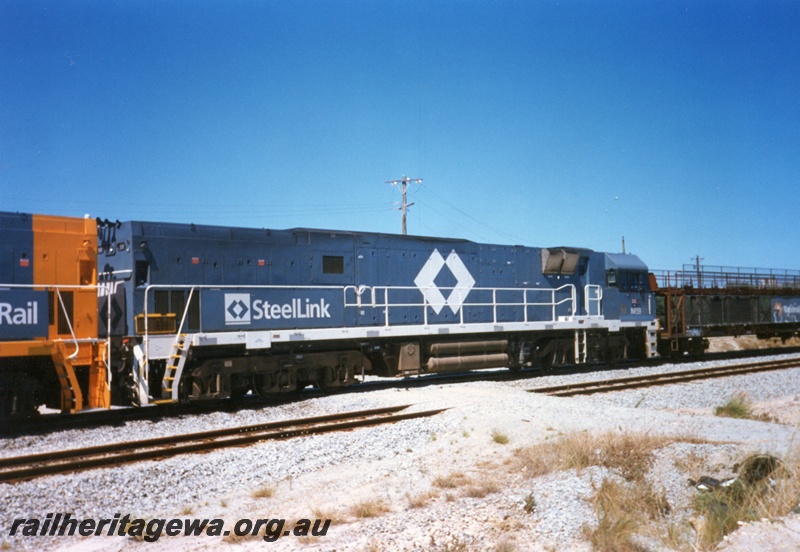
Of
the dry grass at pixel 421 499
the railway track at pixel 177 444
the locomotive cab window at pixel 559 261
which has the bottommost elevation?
the dry grass at pixel 421 499

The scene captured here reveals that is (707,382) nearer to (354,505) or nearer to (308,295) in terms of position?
(308,295)

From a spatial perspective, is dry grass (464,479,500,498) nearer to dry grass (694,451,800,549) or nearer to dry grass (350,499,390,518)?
dry grass (350,499,390,518)

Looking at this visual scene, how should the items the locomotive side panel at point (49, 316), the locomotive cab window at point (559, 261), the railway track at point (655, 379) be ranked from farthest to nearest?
the locomotive cab window at point (559, 261) → the railway track at point (655, 379) → the locomotive side panel at point (49, 316)

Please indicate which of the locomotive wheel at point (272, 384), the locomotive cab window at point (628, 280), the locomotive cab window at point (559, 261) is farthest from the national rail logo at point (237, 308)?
the locomotive cab window at point (628, 280)

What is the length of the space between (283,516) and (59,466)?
317cm

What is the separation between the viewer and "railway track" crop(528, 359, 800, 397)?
14109 millimetres

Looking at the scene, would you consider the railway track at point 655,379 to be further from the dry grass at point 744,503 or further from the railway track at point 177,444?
the dry grass at point 744,503

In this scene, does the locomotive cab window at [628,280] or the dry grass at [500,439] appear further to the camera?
the locomotive cab window at [628,280]

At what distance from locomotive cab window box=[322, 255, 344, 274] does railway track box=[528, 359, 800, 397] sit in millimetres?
4891

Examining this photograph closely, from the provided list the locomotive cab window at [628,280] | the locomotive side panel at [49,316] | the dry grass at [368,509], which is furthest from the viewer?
the locomotive cab window at [628,280]

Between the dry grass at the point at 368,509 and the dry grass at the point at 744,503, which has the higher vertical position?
the dry grass at the point at 744,503

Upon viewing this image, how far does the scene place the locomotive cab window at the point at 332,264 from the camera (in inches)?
560

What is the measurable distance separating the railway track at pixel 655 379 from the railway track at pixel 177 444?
4227mm

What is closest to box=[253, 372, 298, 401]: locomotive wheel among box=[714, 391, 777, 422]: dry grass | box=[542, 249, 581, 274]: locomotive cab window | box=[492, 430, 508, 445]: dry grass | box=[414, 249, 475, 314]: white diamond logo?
box=[414, 249, 475, 314]: white diamond logo
